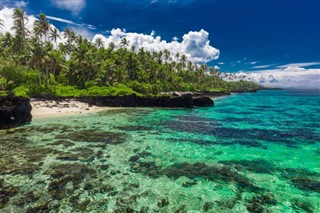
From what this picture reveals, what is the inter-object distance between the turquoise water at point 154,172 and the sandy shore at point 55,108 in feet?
44.4

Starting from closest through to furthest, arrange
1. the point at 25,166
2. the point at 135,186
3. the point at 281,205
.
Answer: the point at 281,205 < the point at 135,186 < the point at 25,166

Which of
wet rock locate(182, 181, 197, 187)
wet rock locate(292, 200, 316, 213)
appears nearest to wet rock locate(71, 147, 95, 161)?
wet rock locate(182, 181, 197, 187)

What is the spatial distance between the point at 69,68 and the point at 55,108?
29.9m

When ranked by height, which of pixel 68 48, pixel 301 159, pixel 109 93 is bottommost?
pixel 301 159

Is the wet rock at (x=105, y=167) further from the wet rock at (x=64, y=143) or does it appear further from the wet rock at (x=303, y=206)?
the wet rock at (x=303, y=206)

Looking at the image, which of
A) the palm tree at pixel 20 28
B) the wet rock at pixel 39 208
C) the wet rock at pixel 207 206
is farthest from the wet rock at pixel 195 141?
the palm tree at pixel 20 28

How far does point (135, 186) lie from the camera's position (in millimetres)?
11828

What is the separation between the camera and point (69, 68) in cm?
6581

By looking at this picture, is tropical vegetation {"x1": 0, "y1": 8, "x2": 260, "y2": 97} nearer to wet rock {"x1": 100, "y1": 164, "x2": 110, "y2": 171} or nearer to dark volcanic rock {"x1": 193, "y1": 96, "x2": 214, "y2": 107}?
dark volcanic rock {"x1": 193, "y1": 96, "x2": 214, "y2": 107}

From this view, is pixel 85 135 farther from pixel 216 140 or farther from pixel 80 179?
pixel 216 140

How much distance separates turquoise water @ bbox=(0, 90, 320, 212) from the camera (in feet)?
33.2

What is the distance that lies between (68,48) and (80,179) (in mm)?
87151

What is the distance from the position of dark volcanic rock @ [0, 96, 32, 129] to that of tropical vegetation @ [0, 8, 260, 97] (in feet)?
30.5

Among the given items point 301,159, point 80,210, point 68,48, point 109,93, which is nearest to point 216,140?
point 301,159
